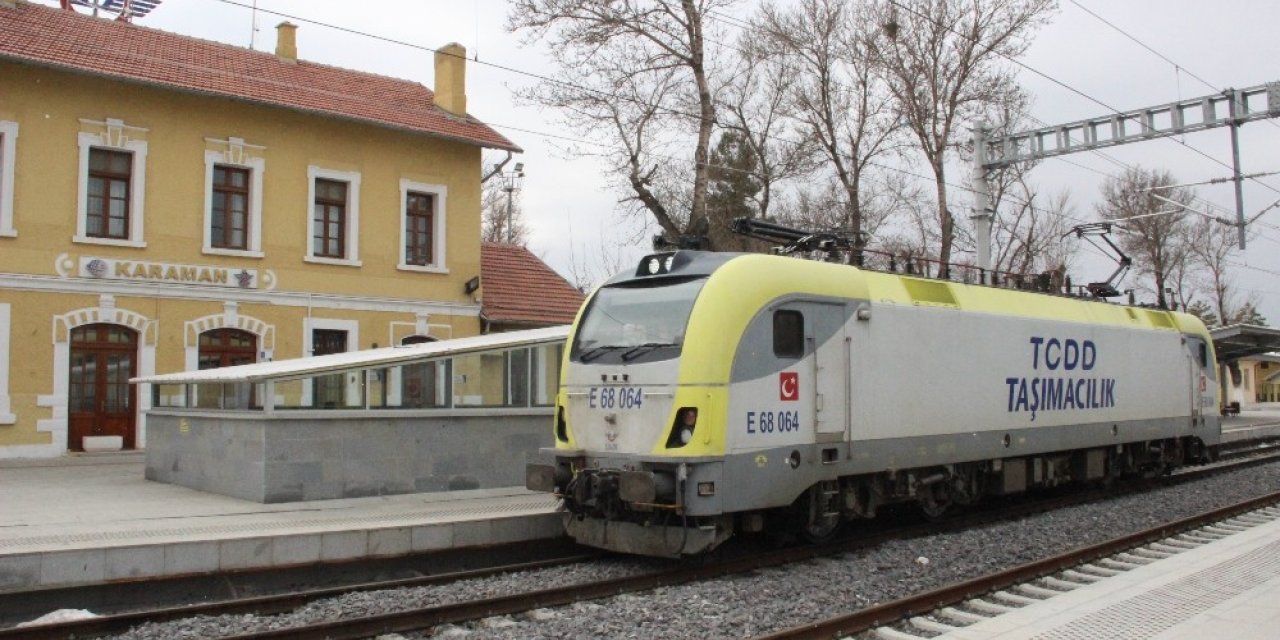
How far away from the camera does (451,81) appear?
81.0 ft

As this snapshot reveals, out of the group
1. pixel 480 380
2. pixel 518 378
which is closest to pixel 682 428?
pixel 480 380

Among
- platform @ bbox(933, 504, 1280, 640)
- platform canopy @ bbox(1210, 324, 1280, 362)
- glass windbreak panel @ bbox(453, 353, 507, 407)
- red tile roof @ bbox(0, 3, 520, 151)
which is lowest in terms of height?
platform @ bbox(933, 504, 1280, 640)

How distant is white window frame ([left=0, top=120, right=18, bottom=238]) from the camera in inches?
708

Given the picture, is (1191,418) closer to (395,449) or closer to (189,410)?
(395,449)

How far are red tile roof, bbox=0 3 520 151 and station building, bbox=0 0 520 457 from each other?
69 mm

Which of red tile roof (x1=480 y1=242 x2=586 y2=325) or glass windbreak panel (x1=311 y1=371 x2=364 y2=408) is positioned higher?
red tile roof (x1=480 y1=242 x2=586 y2=325)

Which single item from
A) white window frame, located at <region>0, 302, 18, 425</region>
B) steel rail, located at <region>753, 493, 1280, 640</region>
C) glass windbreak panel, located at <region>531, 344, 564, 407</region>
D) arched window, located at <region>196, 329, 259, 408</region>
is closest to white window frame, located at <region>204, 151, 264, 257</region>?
arched window, located at <region>196, 329, 259, 408</region>

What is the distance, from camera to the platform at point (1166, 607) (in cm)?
716

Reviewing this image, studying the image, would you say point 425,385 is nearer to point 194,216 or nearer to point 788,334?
point 788,334

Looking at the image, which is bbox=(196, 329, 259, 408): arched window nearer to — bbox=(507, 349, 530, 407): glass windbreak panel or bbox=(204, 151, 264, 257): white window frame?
bbox=(204, 151, 264, 257): white window frame

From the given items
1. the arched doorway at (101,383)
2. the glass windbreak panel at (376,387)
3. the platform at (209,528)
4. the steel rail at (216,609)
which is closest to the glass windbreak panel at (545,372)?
the platform at (209,528)

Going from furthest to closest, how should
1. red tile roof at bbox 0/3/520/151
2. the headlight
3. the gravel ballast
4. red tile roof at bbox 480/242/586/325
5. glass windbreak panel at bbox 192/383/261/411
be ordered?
1. red tile roof at bbox 480/242/586/325
2. red tile roof at bbox 0/3/520/151
3. glass windbreak panel at bbox 192/383/261/411
4. the headlight
5. the gravel ballast

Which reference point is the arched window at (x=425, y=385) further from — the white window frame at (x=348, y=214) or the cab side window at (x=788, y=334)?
the white window frame at (x=348, y=214)

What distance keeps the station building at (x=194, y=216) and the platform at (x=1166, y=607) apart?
16.3 metres
